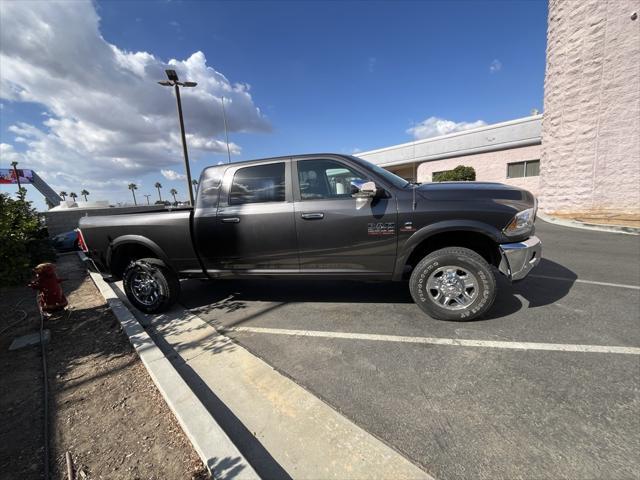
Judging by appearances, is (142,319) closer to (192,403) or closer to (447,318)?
(192,403)

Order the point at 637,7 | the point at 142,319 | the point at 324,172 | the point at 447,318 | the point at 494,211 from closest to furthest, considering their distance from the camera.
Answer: the point at 494,211
the point at 447,318
the point at 324,172
the point at 142,319
the point at 637,7

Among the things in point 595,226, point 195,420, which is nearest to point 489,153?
point 595,226

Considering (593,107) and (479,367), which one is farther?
(593,107)

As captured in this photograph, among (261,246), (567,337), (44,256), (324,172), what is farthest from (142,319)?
(44,256)

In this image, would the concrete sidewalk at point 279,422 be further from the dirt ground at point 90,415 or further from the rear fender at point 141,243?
the rear fender at point 141,243

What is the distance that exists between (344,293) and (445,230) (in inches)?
73.3

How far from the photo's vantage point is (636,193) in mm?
10828

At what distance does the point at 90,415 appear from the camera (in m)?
2.31

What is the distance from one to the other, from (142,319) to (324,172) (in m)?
3.21

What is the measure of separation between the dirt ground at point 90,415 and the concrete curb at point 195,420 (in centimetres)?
9

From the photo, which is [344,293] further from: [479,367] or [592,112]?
[592,112]

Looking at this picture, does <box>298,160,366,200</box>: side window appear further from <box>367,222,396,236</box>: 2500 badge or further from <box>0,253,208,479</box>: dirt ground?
<box>0,253,208,479</box>: dirt ground

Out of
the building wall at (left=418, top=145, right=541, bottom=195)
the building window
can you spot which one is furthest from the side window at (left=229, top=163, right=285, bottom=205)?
the building window

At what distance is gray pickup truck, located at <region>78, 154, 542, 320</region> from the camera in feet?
10.6
